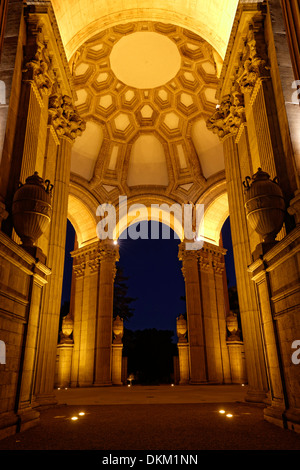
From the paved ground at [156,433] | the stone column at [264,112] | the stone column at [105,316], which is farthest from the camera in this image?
the stone column at [105,316]

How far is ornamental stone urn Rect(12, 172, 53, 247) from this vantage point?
5.61 m

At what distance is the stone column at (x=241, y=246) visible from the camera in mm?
7699

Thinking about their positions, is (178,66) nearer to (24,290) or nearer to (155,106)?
(155,106)

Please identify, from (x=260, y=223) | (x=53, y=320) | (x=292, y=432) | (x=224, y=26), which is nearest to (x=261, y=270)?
(x=260, y=223)

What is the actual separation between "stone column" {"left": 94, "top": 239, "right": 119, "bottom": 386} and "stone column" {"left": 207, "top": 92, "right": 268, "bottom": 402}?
38.5ft

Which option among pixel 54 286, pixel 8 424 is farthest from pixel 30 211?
pixel 54 286

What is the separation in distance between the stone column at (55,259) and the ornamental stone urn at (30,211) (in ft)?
9.90

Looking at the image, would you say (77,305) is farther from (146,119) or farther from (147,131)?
(146,119)

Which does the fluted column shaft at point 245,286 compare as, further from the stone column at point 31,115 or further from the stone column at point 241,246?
the stone column at point 31,115

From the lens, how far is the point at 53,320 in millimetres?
8391

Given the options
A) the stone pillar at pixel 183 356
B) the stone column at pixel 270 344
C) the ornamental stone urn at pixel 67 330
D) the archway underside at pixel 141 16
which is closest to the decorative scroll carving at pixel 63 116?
the archway underside at pixel 141 16

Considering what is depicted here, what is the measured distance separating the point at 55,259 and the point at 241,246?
196 inches

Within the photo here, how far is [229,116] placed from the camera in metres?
9.47

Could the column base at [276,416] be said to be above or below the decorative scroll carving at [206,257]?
below
